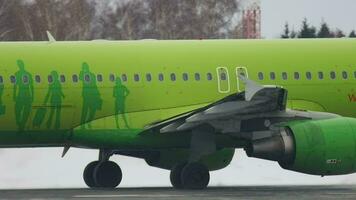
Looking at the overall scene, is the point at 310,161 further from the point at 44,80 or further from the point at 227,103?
the point at 44,80

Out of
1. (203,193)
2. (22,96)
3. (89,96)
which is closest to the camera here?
(203,193)

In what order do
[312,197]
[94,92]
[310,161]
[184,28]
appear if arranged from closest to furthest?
[312,197]
[310,161]
[94,92]
[184,28]

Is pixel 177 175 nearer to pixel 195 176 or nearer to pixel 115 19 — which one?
pixel 195 176

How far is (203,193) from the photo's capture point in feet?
124

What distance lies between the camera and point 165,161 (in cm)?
4203

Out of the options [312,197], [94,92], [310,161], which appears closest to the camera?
[312,197]

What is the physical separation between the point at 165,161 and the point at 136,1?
60.6 meters

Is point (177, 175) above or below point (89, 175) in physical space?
above

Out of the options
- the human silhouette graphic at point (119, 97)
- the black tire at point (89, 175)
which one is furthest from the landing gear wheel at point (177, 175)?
the black tire at point (89, 175)

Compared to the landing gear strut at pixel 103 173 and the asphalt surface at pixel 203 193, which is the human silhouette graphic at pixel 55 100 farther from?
the landing gear strut at pixel 103 173

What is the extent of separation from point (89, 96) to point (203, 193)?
4597 millimetres

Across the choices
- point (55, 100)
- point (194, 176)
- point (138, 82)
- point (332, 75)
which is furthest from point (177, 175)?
point (332, 75)

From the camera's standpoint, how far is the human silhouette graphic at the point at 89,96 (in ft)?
132

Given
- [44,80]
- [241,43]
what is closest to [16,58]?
[44,80]
